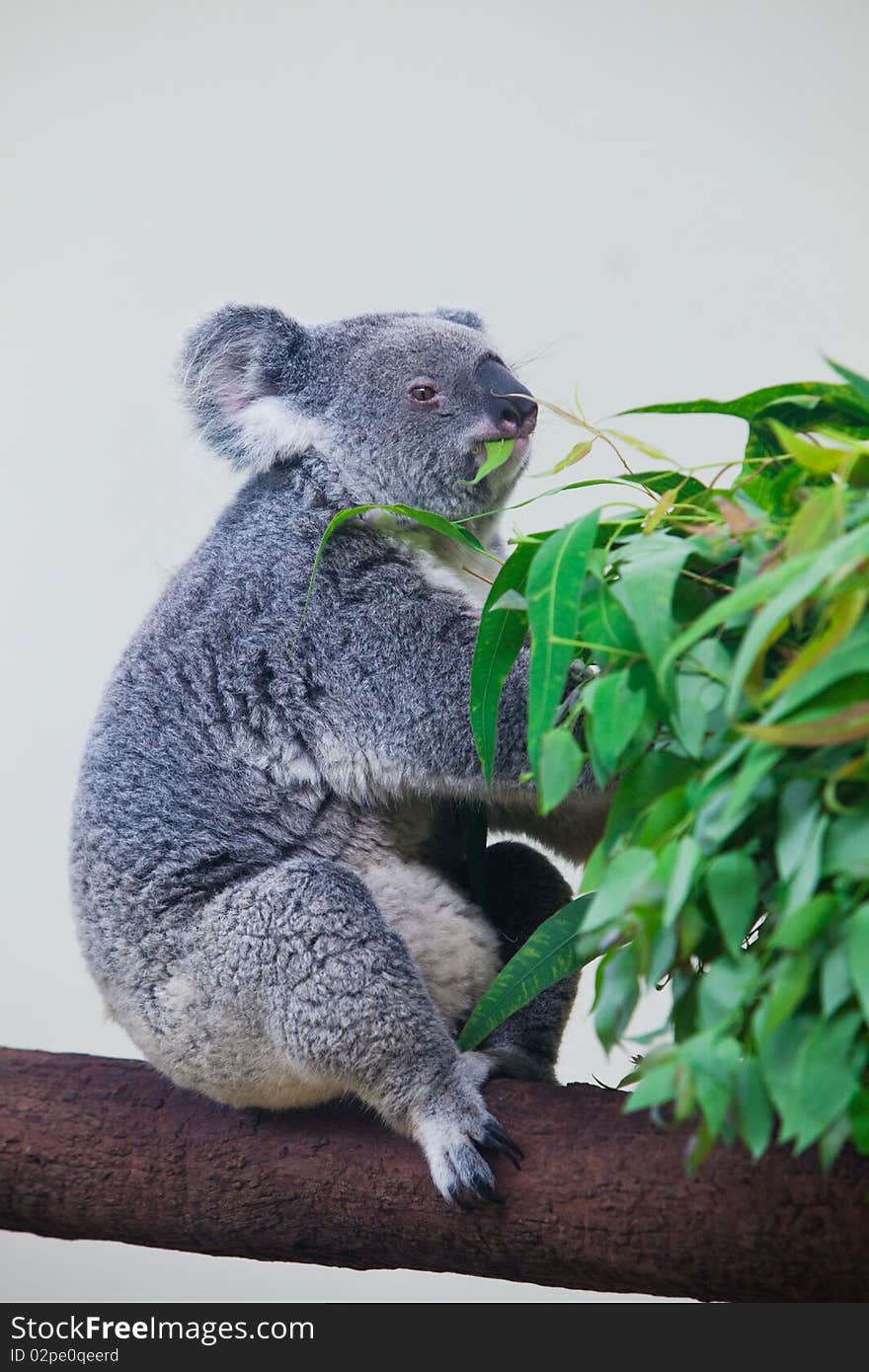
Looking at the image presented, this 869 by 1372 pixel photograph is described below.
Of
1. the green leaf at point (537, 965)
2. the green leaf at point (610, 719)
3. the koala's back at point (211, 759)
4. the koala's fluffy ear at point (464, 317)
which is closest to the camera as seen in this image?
the green leaf at point (610, 719)

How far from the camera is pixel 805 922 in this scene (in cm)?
95

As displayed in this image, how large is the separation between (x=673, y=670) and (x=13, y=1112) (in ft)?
4.59

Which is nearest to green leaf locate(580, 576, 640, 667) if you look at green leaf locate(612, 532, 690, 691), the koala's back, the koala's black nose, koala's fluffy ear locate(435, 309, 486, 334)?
green leaf locate(612, 532, 690, 691)

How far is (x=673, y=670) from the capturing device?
45.2 inches

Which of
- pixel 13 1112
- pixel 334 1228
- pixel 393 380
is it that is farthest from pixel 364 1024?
pixel 393 380

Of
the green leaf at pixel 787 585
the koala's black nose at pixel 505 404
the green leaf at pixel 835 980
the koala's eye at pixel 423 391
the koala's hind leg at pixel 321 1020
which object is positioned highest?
the koala's eye at pixel 423 391

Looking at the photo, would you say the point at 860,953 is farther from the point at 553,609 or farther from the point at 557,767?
the point at 553,609

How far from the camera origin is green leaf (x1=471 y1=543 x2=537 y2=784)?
1525 millimetres

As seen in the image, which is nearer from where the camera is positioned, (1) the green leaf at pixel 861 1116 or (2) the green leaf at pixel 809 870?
(2) the green leaf at pixel 809 870

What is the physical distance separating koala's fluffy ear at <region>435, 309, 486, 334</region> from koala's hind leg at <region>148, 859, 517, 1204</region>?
4.09 feet

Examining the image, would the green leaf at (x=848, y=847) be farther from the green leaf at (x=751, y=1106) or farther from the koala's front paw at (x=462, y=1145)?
the koala's front paw at (x=462, y=1145)

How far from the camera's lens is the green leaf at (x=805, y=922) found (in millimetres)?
937

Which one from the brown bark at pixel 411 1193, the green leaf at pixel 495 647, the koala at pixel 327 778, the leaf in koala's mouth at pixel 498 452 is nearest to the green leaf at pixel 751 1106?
the brown bark at pixel 411 1193

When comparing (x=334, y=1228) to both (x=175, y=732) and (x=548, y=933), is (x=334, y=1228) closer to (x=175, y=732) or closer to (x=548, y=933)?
(x=548, y=933)
